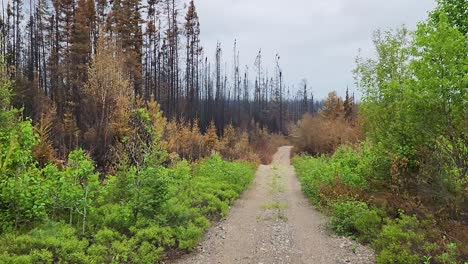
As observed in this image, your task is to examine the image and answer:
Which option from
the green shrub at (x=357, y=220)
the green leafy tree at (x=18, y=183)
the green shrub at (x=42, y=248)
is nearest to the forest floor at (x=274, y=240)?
the green shrub at (x=357, y=220)

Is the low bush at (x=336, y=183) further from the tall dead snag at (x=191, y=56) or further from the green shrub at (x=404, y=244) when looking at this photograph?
the tall dead snag at (x=191, y=56)

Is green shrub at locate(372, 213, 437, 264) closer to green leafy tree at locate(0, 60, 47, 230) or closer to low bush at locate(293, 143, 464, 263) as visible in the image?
low bush at locate(293, 143, 464, 263)

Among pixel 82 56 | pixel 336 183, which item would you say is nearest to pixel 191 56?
pixel 82 56

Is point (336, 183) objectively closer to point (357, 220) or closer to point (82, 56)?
point (357, 220)

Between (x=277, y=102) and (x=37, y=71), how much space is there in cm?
4709

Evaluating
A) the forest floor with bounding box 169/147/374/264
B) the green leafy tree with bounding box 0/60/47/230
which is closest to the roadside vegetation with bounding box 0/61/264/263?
the green leafy tree with bounding box 0/60/47/230

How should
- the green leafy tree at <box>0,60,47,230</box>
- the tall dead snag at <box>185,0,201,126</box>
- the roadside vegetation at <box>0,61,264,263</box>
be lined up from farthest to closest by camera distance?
the tall dead snag at <box>185,0,201,126</box>, the green leafy tree at <box>0,60,47,230</box>, the roadside vegetation at <box>0,61,264,263</box>

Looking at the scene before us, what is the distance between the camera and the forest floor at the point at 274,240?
23.2ft

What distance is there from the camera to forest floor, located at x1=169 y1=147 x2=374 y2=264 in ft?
23.2

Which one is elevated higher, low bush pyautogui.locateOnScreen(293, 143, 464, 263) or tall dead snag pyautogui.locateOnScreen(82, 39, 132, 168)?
tall dead snag pyautogui.locateOnScreen(82, 39, 132, 168)

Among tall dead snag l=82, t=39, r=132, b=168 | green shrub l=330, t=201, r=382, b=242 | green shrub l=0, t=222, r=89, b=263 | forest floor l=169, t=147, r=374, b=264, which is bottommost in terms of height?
forest floor l=169, t=147, r=374, b=264

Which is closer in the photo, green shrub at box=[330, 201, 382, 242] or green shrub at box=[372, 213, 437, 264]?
green shrub at box=[372, 213, 437, 264]

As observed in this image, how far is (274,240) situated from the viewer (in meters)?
8.16

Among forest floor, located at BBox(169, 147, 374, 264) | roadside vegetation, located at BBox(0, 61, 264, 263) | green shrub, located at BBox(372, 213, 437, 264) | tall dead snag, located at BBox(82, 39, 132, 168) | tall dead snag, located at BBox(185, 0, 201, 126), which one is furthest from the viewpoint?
tall dead snag, located at BBox(185, 0, 201, 126)
